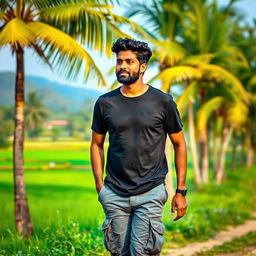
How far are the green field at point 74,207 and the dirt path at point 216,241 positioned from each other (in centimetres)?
22

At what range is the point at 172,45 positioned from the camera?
642 inches

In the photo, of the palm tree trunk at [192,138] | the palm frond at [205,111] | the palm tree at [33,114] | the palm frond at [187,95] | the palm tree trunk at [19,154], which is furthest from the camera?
the palm tree at [33,114]

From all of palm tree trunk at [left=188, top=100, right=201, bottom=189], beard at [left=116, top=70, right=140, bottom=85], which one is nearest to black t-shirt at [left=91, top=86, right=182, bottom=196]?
beard at [left=116, top=70, right=140, bottom=85]

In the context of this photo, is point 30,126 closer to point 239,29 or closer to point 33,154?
point 33,154

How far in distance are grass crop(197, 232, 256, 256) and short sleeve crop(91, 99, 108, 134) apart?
→ 506 centimetres

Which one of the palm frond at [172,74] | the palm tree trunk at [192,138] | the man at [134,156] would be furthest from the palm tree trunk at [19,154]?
the palm tree trunk at [192,138]

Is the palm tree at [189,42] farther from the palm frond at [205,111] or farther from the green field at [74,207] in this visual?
the green field at [74,207]

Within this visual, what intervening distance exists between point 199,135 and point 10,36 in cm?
1606

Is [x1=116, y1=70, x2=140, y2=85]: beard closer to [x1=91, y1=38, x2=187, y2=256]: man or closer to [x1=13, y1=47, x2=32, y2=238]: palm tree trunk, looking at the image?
[x1=91, y1=38, x2=187, y2=256]: man

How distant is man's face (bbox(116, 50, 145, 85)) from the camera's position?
161 inches

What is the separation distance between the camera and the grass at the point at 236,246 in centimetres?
888

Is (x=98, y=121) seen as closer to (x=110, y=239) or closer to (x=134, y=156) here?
(x=134, y=156)

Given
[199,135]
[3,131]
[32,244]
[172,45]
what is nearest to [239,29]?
[199,135]

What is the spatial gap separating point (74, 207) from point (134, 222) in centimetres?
1503
